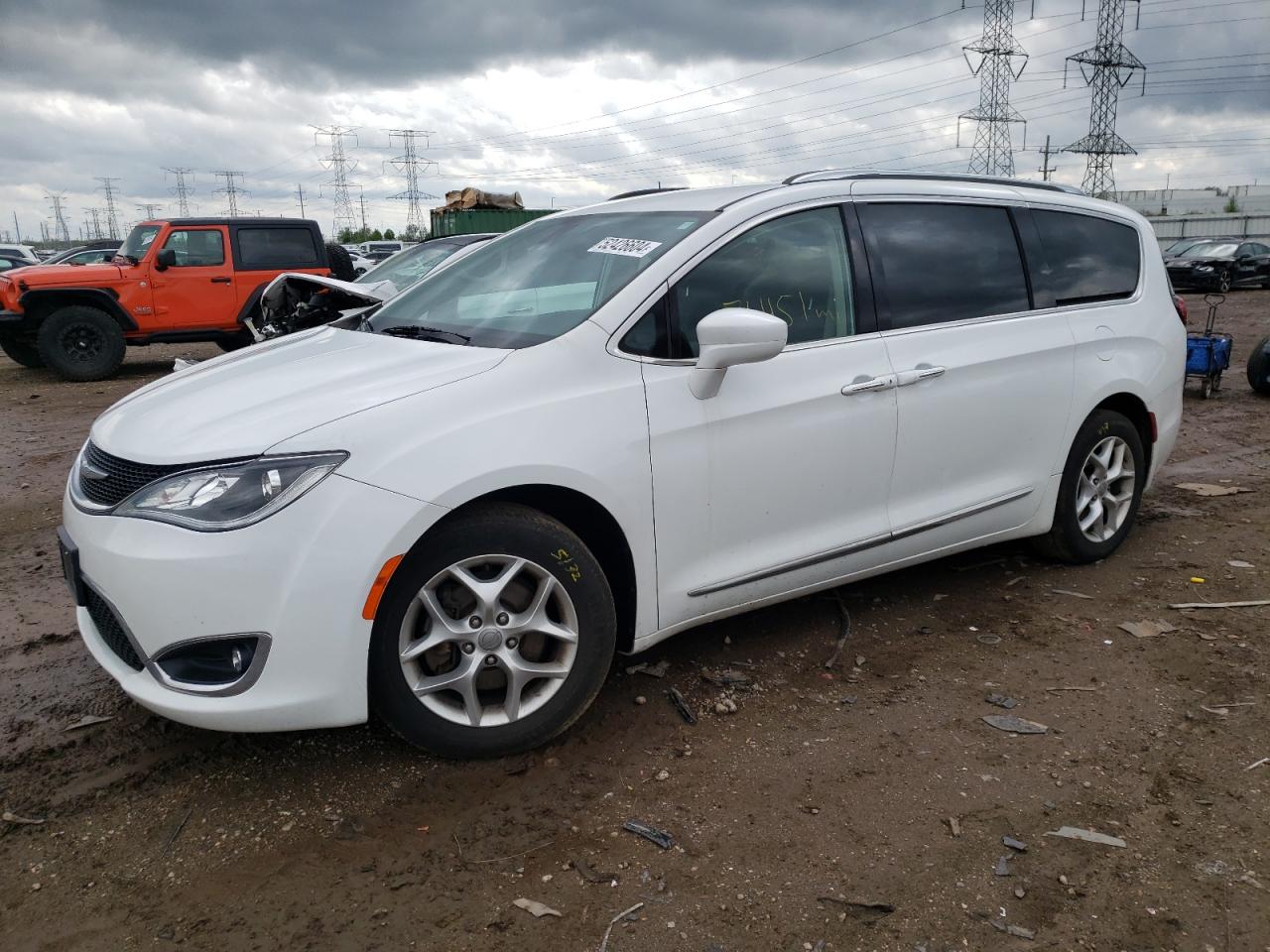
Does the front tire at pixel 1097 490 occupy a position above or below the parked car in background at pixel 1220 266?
below

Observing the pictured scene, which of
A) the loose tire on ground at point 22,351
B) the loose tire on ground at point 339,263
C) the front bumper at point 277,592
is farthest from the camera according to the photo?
the loose tire on ground at point 339,263

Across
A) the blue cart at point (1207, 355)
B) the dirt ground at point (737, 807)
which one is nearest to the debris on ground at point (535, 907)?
the dirt ground at point (737, 807)

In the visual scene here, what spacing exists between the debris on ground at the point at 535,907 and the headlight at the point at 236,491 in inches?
45.6

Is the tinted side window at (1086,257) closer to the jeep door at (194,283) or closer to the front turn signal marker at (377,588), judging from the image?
the front turn signal marker at (377,588)

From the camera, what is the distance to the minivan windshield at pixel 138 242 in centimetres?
1216

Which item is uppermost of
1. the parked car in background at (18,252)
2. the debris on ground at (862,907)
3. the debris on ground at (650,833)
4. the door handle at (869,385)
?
the parked car in background at (18,252)

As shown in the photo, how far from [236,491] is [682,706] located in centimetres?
162

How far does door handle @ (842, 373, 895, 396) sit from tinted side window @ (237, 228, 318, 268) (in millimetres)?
10892

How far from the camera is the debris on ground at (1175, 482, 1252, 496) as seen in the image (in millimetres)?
6090

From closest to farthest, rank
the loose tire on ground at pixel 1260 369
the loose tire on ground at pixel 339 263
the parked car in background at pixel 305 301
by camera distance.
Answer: the parked car in background at pixel 305 301 < the loose tire on ground at pixel 1260 369 < the loose tire on ground at pixel 339 263

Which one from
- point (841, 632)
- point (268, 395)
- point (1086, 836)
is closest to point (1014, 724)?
point (1086, 836)

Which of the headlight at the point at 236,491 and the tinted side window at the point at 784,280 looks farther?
the tinted side window at the point at 784,280

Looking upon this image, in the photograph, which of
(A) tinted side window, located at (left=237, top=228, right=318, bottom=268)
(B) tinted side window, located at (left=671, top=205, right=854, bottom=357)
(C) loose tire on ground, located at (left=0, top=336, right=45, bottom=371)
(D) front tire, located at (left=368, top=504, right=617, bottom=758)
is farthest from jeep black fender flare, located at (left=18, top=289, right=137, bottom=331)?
(D) front tire, located at (left=368, top=504, right=617, bottom=758)

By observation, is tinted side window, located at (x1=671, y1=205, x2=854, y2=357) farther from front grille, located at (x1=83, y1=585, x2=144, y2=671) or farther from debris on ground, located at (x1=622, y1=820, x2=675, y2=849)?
front grille, located at (x1=83, y1=585, x2=144, y2=671)
